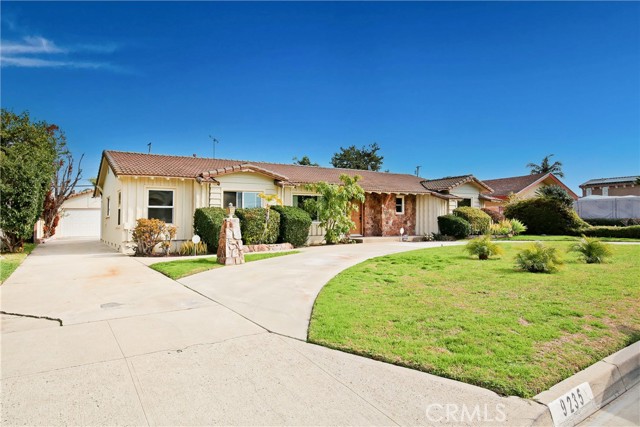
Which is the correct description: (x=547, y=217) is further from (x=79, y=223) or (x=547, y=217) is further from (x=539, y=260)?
(x=79, y=223)

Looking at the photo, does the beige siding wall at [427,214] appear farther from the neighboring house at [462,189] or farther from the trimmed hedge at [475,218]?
the trimmed hedge at [475,218]

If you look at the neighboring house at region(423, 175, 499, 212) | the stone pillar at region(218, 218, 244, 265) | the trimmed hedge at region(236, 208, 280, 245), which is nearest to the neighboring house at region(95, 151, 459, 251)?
the neighboring house at region(423, 175, 499, 212)

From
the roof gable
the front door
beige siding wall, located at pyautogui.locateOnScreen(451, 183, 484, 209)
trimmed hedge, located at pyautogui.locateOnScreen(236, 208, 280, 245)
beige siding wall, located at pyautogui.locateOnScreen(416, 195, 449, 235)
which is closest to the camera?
trimmed hedge, located at pyautogui.locateOnScreen(236, 208, 280, 245)

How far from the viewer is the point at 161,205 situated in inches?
581

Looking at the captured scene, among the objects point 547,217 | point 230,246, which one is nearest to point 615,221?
point 547,217

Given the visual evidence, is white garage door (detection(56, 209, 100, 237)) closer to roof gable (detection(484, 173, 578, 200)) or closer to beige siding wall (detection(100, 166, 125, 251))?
beige siding wall (detection(100, 166, 125, 251))

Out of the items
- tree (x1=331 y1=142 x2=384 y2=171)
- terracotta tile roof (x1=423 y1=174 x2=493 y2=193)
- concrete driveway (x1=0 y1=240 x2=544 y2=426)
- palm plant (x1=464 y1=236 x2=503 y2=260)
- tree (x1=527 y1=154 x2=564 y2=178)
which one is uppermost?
tree (x1=331 y1=142 x2=384 y2=171)

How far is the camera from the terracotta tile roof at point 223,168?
14689 millimetres

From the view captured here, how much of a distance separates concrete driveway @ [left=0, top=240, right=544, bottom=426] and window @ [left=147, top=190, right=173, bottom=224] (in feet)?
31.9

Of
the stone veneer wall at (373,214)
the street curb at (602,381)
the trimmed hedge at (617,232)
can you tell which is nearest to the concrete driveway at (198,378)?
the street curb at (602,381)

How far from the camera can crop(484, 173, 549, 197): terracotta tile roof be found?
32969 mm

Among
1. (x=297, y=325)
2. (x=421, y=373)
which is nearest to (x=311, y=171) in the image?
(x=297, y=325)

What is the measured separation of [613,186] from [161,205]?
4226cm

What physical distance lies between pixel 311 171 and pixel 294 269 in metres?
12.9
